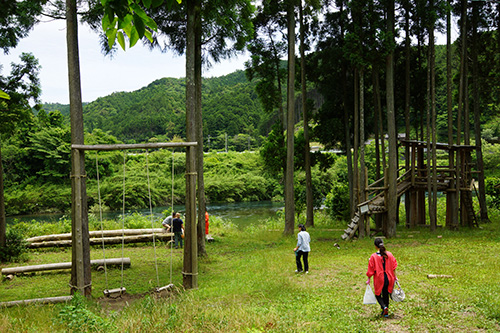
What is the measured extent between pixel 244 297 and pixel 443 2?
14342 millimetres

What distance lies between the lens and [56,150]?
40.1 meters

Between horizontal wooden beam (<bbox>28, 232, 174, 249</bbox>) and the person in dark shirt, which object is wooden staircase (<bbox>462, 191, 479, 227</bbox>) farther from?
horizontal wooden beam (<bbox>28, 232, 174, 249</bbox>)

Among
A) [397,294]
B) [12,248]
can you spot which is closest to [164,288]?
[397,294]

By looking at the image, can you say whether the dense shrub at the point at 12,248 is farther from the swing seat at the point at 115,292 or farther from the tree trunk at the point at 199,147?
the swing seat at the point at 115,292

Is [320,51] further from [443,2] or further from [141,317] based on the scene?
[141,317]

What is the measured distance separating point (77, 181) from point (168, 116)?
7366 cm

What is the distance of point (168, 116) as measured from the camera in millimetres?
80375

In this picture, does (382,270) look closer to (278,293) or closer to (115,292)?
(278,293)

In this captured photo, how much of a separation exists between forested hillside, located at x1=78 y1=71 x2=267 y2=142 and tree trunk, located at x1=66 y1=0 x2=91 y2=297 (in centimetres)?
6265

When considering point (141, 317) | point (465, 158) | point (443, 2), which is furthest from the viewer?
point (465, 158)

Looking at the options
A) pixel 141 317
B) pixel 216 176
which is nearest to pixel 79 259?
pixel 141 317

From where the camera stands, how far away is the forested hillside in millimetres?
75688

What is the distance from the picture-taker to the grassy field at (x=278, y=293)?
6.14 meters

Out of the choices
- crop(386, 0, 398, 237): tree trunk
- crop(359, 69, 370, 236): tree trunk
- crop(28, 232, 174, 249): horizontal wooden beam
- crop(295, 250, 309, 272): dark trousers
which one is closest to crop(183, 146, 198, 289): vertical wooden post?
crop(295, 250, 309, 272): dark trousers
